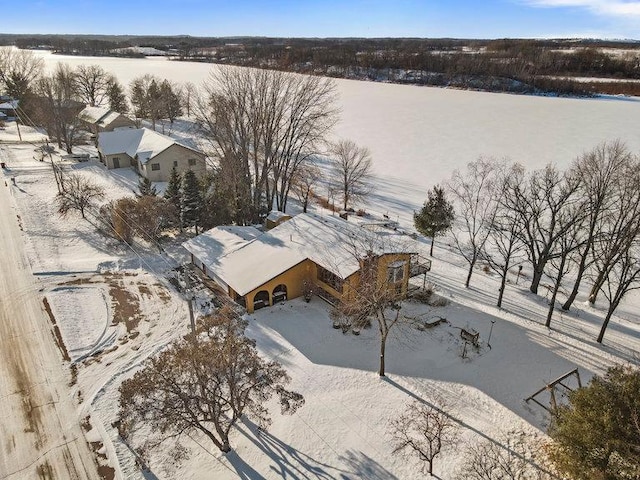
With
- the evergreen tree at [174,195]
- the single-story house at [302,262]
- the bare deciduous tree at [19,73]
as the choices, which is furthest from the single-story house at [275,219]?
the bare deciduous tree at [19,73]

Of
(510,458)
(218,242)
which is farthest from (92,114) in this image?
(510,458)

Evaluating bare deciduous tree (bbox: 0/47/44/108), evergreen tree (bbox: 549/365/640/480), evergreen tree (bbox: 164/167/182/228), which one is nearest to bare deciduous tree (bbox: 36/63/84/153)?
bare deciduous tree (bbox: 0/47/44/108)

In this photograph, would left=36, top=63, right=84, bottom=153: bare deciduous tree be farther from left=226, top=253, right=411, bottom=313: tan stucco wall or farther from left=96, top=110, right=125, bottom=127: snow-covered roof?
left=226, top=253, right=411, bottom=313: tan stucco wall

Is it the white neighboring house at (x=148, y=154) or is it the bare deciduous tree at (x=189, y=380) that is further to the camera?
the white neighboring house at (x=148, y=154)

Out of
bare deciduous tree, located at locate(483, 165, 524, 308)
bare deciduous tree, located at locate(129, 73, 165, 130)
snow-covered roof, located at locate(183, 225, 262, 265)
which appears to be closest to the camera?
snow-covered roof, located at locate(183, 225, 262, 265)

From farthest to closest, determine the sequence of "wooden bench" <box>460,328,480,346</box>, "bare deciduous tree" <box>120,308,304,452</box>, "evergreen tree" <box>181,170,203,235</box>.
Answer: "evergreen tree" <box>181,170,203,235</box>
"wooden bench" <box>460,328,480,346</box>
"bare deciduous tree" <box>120,308,304,452</box>

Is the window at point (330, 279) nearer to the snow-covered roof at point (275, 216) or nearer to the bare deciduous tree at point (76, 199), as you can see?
the snow-covered roof at point (275, 216)
